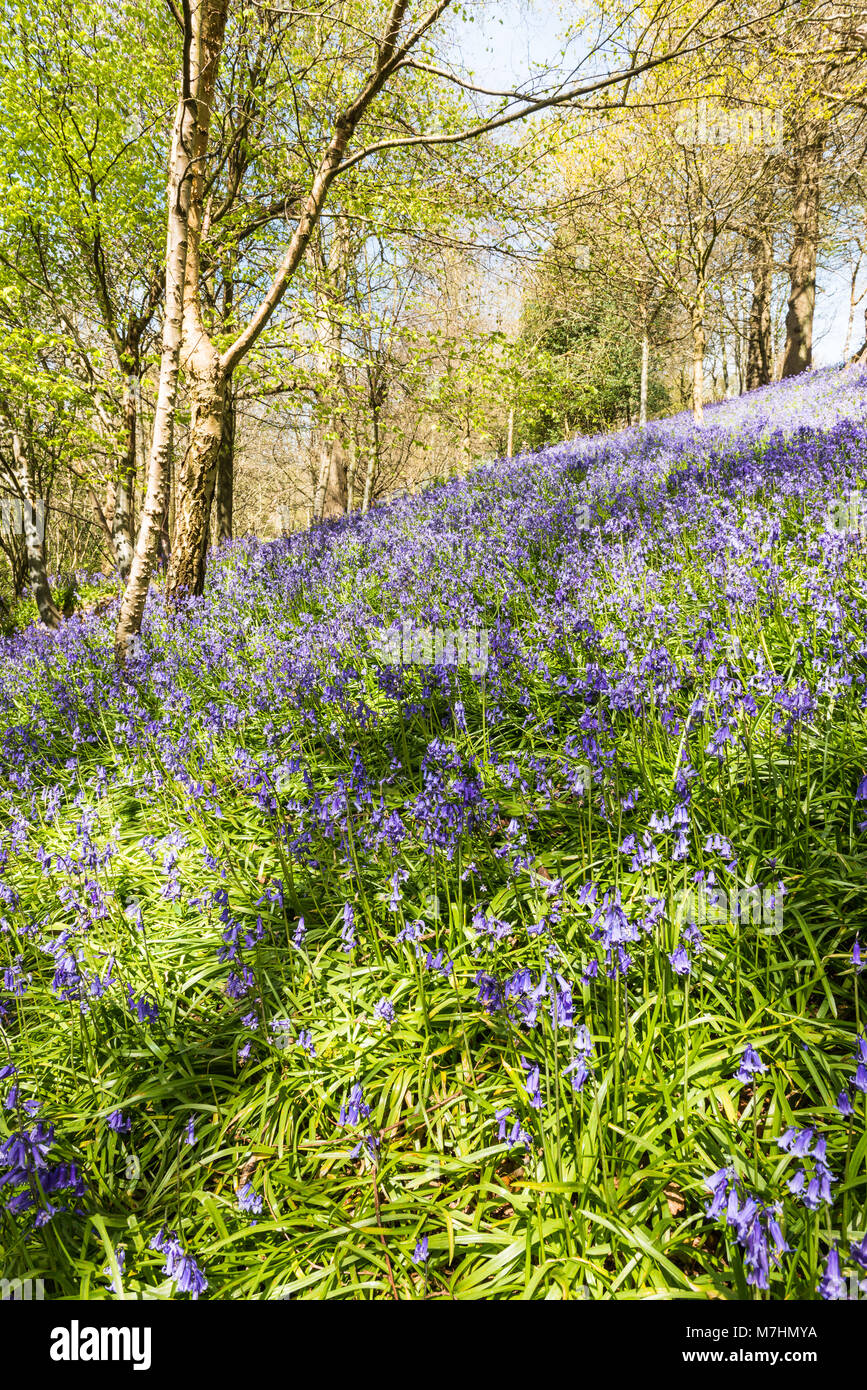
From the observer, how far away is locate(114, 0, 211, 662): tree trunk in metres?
5.66

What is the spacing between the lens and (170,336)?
5.78 metres

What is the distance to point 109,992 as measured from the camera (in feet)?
8.20

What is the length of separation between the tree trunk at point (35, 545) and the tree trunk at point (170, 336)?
805 cm

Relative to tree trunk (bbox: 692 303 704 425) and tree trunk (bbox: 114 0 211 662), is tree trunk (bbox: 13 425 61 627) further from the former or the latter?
tree trunk (bbox: 692 303 704 425)

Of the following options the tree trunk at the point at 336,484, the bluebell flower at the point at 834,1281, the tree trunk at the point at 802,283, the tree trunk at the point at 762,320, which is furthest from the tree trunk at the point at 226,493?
the tree trunk at the point at 762,320

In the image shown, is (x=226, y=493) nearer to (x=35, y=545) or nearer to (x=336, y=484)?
(x=336, y=484)

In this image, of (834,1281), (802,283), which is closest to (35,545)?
(834,1281)

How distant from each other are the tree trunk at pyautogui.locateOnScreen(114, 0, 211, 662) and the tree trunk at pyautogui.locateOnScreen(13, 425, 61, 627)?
8046 millimetres

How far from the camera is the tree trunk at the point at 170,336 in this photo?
223 inches

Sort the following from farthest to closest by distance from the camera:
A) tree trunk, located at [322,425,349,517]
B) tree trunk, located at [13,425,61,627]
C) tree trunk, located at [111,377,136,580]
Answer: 1. tree trunk, located at [322,425,349,517]
2. tree trunk, located at [13,425,61,627]
3. tree trunk, located at [111,377,136,580]

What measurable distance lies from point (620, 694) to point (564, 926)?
1015mm

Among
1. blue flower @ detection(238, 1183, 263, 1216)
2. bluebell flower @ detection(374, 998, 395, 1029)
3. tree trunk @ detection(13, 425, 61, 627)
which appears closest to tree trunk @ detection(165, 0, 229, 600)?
tree trunk @ detection(13, 425, 61, 627)

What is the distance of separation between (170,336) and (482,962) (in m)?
6.10
